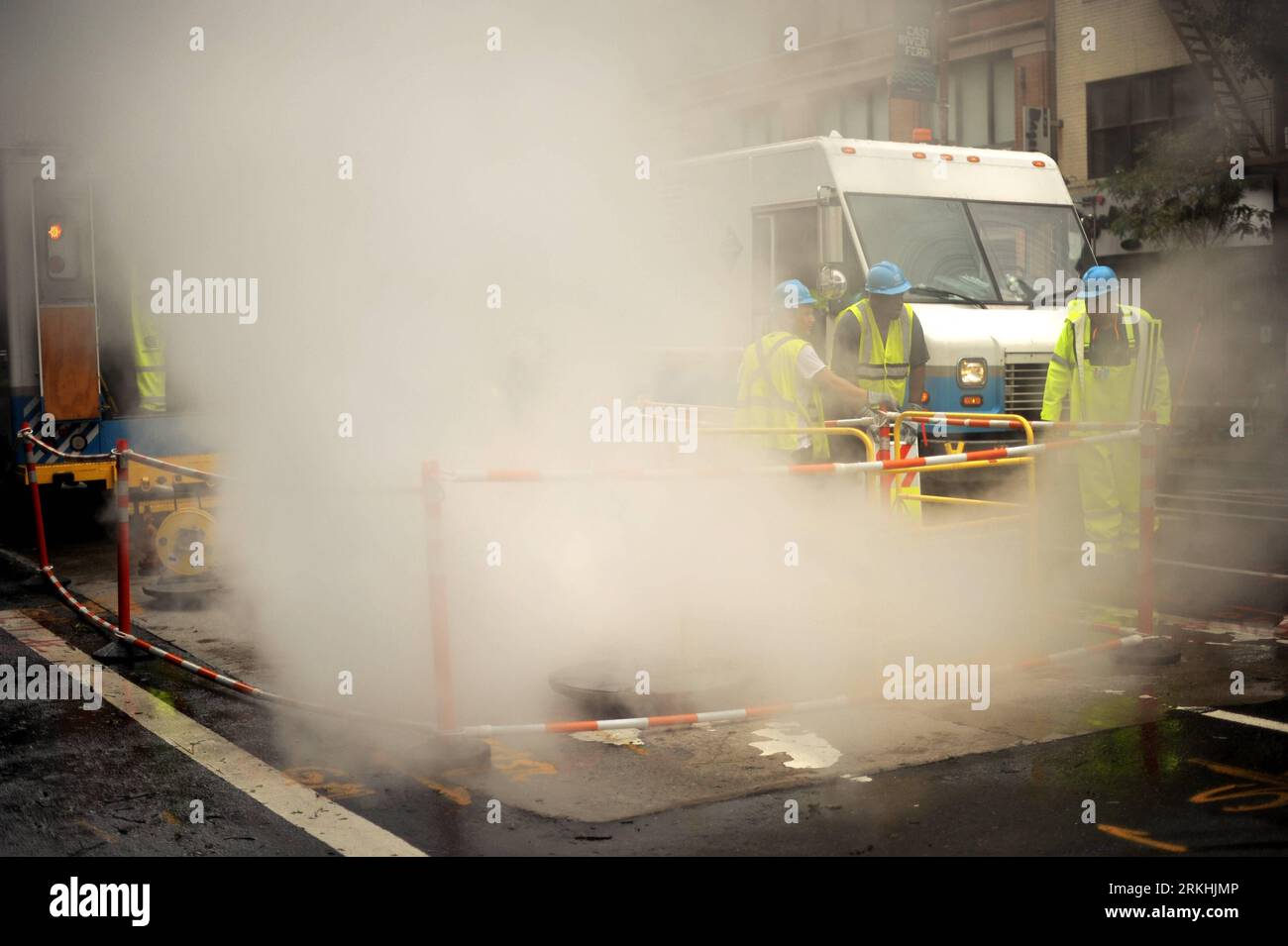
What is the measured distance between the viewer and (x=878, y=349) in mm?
7703

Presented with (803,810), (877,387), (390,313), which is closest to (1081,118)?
(877,387)

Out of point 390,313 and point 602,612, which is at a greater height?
point 390,313

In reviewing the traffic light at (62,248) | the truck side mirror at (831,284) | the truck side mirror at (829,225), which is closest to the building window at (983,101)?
the truck side mirror at (829,225)

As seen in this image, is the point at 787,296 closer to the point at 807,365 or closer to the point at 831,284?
the point at 807,365

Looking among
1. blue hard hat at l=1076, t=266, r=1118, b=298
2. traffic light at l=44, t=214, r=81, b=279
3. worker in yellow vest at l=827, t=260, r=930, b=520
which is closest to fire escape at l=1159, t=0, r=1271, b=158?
blue hard hat at l=1076, t=266, r=1118, b=298

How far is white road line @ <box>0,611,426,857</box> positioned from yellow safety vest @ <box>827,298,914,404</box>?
3.96 meters

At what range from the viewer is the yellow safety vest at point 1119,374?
7570 mm

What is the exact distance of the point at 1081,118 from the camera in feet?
77.5

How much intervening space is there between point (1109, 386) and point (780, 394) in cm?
191

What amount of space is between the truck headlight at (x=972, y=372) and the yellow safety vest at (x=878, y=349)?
1.05 m

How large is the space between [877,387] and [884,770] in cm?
353

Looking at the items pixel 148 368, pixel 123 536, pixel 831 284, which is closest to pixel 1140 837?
pixel 123 536

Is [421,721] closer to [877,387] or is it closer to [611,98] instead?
[611,98]
